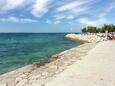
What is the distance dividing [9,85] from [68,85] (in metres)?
2.48

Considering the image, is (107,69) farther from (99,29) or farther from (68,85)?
(99,29)

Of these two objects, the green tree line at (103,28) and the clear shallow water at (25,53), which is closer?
the clear shallow water at (25,53)

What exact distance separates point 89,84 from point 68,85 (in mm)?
622

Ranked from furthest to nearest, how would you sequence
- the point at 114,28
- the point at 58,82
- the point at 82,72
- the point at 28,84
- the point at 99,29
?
1. the point at 99,29
2. the point at 114,28
3. the point at 82,72
4. the point at 28,84
5. the point at 58,82

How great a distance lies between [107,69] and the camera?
8539 millimetres

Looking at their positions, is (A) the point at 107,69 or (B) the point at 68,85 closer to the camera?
(B) the point at 68,85

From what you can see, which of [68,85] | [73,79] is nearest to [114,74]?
[73,79]

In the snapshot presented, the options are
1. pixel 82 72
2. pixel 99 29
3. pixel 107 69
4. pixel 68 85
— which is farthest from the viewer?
pixel 99 29

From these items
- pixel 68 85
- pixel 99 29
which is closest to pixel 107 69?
pixel 68 85

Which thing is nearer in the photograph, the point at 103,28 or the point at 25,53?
the point at 25,53

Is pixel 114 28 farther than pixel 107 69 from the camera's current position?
Yes

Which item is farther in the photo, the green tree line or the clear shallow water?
the green tree line

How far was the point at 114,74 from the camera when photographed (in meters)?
7.66

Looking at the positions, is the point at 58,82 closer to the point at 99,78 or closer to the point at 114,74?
the point at 99,78
